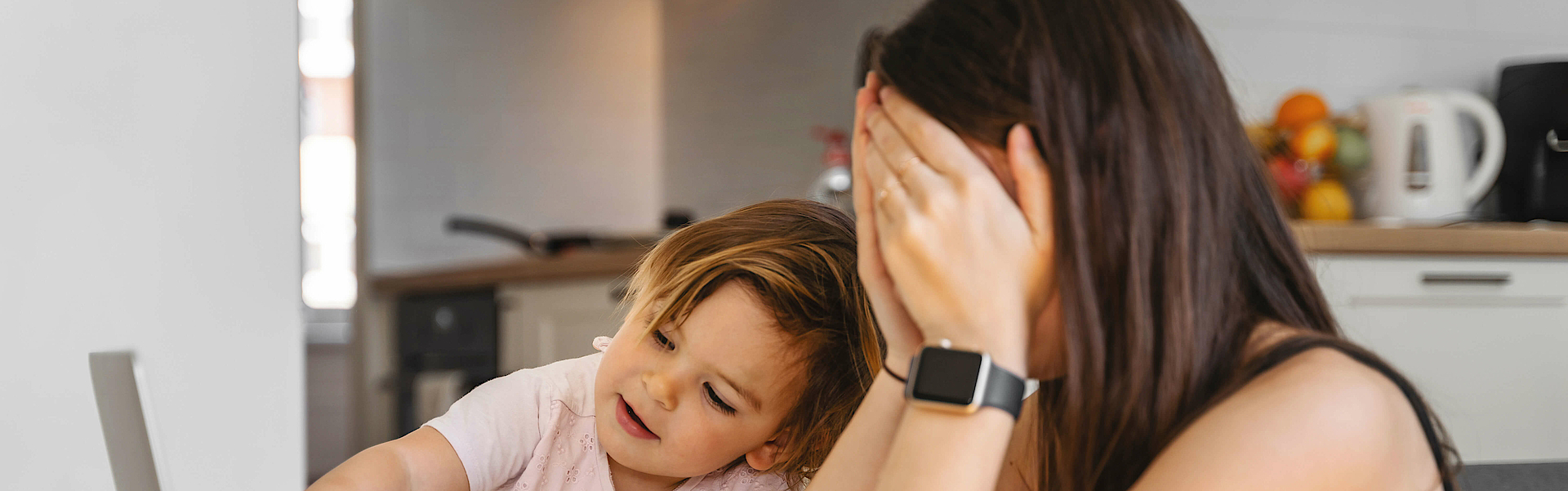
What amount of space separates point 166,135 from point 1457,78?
2320 mm

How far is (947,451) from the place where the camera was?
1.31ft

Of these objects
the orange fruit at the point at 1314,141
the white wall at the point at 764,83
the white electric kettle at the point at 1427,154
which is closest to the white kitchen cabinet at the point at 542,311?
the white wall at the point at 764,83

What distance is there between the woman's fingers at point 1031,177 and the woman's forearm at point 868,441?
0.30 ft

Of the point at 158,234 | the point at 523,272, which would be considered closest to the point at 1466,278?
the point at 523,272

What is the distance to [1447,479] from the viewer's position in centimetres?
45

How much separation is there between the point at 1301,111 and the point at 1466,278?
369 mm

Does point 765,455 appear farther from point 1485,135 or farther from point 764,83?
point 1485,135

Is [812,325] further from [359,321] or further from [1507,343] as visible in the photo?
[359,321]

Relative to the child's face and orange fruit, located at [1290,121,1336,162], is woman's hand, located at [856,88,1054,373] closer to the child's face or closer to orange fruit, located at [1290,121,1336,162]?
the child's face

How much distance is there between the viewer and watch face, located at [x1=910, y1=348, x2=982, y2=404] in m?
0.39

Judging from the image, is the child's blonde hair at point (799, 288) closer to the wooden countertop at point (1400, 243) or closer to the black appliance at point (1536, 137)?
the wooden countertop at point (1400, 243)

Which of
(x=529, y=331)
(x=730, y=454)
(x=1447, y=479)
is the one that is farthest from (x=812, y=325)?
(x=529, y=331)

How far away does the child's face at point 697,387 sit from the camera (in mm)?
455

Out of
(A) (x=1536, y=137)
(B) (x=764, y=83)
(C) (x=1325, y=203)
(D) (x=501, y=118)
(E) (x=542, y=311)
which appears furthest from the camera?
(D) (x=501, y=118)
